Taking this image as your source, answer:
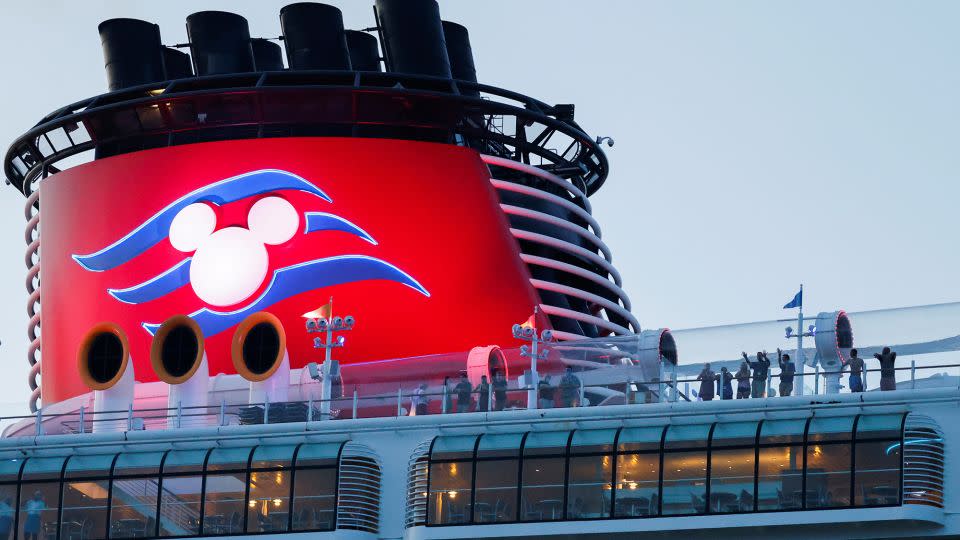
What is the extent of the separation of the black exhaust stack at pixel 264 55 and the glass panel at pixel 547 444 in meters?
16.1

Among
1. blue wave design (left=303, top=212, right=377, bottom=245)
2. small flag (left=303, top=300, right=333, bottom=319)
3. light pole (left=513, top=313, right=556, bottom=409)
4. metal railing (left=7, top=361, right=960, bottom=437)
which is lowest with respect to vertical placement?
metal railing (left=7, top=361, right=960, bottom=437)

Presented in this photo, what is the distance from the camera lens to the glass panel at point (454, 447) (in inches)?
1634

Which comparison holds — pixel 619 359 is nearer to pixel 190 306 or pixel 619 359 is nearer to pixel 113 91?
pixel 190 306

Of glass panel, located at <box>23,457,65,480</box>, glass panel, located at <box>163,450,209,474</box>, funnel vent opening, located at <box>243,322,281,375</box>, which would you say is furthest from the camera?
funnel vent opening, located at <box>243,322,281,375</box>

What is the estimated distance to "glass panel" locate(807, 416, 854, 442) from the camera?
39.2 metres

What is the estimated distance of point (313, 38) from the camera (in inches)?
1961

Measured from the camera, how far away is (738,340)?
41.6m

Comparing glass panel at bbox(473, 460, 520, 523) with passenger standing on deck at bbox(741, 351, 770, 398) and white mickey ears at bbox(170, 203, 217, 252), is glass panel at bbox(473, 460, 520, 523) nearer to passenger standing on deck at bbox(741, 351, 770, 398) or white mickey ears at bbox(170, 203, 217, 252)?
passenger standing on deck at bbox(741, 351, 770, 398)

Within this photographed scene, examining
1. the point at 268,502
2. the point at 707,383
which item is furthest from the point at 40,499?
the point at 707,383

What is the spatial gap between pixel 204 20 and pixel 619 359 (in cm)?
1415

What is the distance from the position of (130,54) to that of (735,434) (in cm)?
1927

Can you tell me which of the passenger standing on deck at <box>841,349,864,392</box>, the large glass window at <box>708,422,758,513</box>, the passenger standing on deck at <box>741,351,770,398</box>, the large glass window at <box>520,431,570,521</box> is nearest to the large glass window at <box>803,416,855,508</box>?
the passenger standing on deck at <box>841,349,864,392</box>

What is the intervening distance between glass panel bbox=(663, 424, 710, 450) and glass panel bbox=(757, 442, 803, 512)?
1123 millimetres

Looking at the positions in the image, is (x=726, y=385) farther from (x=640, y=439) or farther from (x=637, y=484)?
(x=637, y=484)
